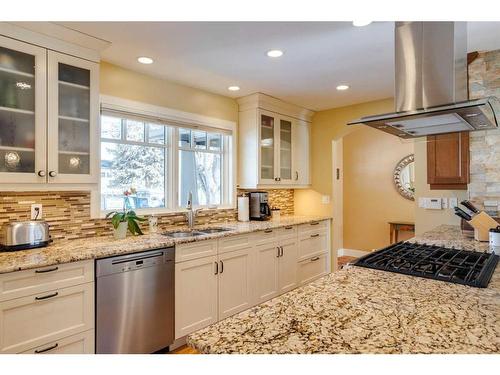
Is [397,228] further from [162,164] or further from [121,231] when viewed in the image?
[121,231]

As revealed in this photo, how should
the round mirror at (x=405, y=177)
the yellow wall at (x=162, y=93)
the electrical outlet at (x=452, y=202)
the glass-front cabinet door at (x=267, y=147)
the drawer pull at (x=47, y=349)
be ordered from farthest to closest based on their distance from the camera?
the round mirror at (x=405, y=177) < the glass-front cabinet door at (x=267, y=147) < the electrical outlet at (x=452, y=202) < the yellow wall at (x=162, y=93) < the drawer pull at (x=47, y=349)

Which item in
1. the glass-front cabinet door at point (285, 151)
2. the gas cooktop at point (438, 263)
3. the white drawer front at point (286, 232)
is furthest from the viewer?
the glass-front cabinet door at point (285, 151)

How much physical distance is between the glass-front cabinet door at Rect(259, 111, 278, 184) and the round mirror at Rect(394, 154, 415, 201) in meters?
2.46

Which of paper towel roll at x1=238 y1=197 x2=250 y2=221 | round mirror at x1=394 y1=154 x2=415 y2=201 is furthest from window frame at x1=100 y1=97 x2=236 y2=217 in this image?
round mirror at x1=394 y1=154 x2=415 y2=201

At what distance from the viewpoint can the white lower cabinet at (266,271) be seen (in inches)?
129

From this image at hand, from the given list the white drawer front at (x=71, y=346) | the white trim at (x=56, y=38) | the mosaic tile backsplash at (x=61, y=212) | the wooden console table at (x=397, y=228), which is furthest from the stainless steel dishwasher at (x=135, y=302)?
the wooden console table at (x=397, y=228)

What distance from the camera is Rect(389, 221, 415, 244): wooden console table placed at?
5070 millimetres

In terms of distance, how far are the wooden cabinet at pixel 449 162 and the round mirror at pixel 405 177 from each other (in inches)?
94.8

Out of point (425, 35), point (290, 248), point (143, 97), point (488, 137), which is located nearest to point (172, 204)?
point (143, 97)

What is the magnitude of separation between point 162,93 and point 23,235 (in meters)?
1.79

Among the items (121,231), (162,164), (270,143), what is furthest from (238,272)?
(270,143)

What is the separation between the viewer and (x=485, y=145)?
2.63m

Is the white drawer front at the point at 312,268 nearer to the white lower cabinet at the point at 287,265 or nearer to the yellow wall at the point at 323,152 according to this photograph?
the white lower cabinet at the point at 287,265
